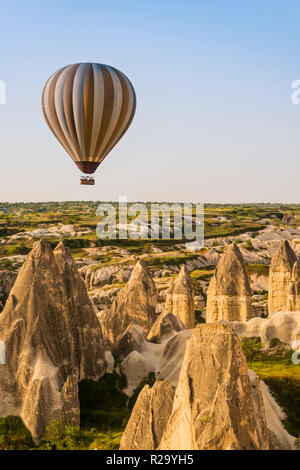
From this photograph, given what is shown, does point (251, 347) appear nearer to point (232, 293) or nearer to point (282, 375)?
point (282, 375)

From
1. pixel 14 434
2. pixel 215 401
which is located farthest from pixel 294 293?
pixel 215 401

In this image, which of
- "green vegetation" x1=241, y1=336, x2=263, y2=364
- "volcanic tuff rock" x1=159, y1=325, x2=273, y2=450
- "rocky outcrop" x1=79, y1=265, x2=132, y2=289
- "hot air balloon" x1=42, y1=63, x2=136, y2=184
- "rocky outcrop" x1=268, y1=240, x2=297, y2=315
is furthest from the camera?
"rocky outcrop" x1=79, y1=265, x2=132, y2=289

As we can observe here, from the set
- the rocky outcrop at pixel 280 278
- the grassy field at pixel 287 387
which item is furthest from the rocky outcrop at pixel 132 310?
the rocky outcrop at pixel 280 278

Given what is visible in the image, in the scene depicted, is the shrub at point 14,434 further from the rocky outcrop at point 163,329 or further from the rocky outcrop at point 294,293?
the rocky outcrop at point 294,293

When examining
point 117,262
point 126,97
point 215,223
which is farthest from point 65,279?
point 215,223

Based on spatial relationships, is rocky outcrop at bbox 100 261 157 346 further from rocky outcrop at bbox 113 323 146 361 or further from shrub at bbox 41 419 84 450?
shrub at bbox 41 419 84 450

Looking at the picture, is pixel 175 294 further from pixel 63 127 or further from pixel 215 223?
pixel 215 223

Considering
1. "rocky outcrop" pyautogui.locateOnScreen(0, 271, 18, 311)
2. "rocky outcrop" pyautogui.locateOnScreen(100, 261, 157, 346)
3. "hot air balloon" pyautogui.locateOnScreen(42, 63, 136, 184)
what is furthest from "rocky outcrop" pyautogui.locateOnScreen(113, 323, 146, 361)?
"rocky outcrop" pyautogui.locateOnScreen(0, 271, 18, 311)
